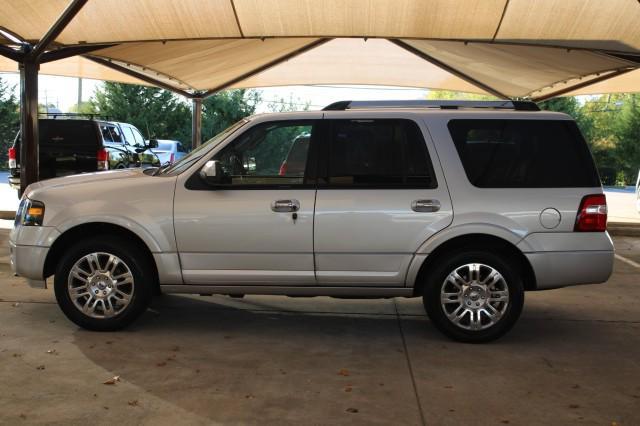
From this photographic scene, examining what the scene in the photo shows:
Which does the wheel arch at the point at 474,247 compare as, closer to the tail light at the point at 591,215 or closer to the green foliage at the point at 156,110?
the tail light at the point at 591,215

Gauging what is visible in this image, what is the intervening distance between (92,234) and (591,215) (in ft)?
13.8

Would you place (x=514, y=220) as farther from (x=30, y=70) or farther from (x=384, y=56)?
(x=384, y=56)

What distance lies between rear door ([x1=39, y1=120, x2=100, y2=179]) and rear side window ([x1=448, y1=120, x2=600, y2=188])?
1087 cm

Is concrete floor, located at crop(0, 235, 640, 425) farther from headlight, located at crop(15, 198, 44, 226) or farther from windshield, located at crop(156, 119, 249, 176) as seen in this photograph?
windshield, located at crop(156, 119, 249, 176)

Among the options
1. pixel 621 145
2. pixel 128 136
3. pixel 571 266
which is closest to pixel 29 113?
pixel 128 136

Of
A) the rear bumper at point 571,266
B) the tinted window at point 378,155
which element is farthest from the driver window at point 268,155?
the rear bumper at point 571,266

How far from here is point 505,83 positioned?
21141 mm

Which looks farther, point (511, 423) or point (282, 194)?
→ point (282, 194)

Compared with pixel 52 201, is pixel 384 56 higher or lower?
higher

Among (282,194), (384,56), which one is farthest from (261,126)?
(384,56)

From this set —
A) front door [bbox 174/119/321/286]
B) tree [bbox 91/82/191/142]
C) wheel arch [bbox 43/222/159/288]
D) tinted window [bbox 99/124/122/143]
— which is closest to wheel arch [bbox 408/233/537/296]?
front door [bbox 174/119/321/286]

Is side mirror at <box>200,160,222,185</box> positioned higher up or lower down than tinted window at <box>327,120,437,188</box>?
lower down

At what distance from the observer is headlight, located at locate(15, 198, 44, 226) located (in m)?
6.46

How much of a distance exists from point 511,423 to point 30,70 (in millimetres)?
11939
